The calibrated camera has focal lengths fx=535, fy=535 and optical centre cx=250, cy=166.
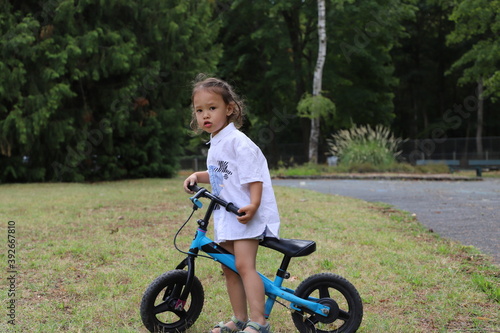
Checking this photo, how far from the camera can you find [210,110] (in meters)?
3.12

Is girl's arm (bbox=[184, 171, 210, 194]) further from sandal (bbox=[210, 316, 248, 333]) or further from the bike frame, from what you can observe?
sandal (bbox=[210, 316, 248, 333])

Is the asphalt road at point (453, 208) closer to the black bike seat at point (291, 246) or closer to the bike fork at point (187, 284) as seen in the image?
the black bike seat at point (291, 246)

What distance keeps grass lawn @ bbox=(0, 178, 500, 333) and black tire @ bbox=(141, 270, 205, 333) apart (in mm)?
126

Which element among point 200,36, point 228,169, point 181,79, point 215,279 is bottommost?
point 215,279

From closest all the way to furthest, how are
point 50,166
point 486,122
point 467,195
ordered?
point 467,195, point 50,166, point 486,122

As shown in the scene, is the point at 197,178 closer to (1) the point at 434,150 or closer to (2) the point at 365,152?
(2) the point at 365,152

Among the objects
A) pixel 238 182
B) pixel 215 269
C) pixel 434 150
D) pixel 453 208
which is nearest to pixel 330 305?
pixel 238 182

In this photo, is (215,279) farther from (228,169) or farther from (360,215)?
(360,215)

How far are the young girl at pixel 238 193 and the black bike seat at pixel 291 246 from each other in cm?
4

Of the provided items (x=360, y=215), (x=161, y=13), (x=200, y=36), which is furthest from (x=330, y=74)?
(x=360, y=215)

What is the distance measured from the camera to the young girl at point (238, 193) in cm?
297

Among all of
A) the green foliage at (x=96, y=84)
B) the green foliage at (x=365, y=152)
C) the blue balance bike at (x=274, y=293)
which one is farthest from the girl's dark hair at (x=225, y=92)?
the green foliage at (x=365, y=152)

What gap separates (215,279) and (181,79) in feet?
44.1

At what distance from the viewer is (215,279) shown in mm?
4305
